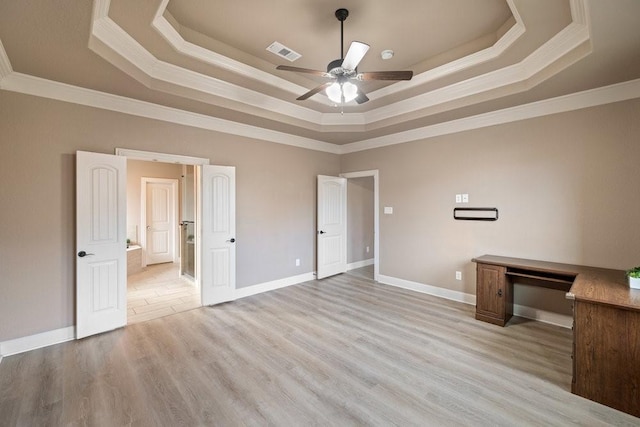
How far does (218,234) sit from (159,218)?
3.87m

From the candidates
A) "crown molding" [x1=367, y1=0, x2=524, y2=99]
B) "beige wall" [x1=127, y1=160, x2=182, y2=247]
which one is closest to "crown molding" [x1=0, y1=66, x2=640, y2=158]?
"crown molding" [x1=367, y1=0, x2=524, y2=99]

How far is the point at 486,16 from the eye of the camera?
8.56ft

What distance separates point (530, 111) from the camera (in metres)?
3.62

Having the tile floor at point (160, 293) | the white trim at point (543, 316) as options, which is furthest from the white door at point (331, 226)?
the white trim at point (543, 316)

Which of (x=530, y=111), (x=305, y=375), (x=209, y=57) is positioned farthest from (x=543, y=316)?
(x=209, y=57)

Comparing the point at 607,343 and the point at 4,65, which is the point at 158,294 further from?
the point at 607,343

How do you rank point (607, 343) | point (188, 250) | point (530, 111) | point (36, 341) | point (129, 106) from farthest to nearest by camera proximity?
point (188, 250), point (530, 111), point (129, 106), point (36, 341), point (607, 343)

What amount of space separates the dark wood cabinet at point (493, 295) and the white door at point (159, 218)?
273 inches

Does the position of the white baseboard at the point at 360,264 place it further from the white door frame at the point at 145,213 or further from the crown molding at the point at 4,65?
the crown molding at the point at 4,65

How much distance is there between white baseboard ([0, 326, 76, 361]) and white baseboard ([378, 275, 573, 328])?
181 inches

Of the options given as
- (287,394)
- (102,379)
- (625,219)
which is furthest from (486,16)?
(102,379)

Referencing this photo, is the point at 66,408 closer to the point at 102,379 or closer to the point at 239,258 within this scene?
the point at 102,379

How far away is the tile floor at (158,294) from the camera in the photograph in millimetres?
3916

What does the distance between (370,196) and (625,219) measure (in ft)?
14.6
